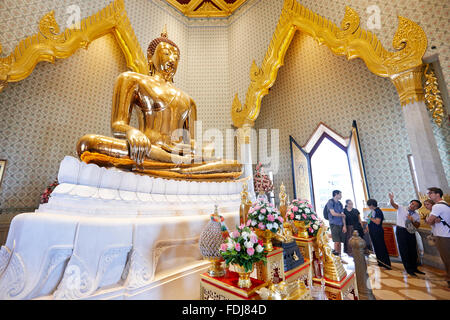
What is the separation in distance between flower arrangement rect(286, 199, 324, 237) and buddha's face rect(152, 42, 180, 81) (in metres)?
2.52

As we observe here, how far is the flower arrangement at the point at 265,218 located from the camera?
142 centimetres

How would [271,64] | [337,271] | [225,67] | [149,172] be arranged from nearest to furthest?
[337,271] → [149,172] → [271,64] → [225,67]

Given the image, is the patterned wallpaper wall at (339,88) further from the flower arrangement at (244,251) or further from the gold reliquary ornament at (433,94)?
the flower arrangement at (244,251)

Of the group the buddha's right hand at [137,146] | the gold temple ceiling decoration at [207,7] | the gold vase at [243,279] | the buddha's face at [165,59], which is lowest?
the gold vase at [243,279]

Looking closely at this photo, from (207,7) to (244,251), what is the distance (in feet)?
22.5

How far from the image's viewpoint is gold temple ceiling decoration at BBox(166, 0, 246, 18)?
18.3ft

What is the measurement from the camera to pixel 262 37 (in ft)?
16.0

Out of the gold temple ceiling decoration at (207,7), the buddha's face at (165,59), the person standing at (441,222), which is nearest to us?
the person standing at (441,222)

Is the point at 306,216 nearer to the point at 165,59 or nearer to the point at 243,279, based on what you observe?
the point at 243,279

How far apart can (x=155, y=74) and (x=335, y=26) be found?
3.14 m

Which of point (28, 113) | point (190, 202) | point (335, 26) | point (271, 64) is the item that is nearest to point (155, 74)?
point (190, 202)

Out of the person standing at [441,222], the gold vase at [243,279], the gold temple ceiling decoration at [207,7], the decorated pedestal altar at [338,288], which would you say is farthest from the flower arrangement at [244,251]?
the gold temple ceiling decoration at [207,7]

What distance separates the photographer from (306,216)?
203 cm
